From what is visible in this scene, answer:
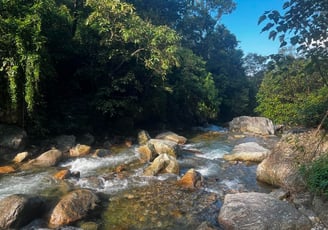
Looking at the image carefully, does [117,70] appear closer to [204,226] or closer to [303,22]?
[204,226]

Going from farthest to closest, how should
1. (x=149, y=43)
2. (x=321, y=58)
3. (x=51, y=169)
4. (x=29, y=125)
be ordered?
(x=149, y=43)
(x=29, y=125)
(x=51, y=169)
(x=321, y=58)

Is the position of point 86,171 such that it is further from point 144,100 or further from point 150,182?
point 144,100

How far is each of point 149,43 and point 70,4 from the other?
4.92 m

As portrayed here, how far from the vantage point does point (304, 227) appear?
5371 millimetres

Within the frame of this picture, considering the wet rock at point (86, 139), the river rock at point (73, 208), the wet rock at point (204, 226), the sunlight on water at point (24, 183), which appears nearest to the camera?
the wet rock at point (204, 226)

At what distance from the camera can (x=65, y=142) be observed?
12148 mm

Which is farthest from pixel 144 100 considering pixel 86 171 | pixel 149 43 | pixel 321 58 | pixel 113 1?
pixel 321 58

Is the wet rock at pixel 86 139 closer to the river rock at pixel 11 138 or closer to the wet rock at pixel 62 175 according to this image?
the river rock at pixel 11 138

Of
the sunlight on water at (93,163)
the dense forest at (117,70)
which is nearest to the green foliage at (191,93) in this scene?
the dense forest at (117,70)

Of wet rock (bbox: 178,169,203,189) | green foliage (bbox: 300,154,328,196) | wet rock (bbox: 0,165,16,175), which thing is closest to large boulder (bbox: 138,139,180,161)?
wet rock (bbox: 178,169,203,189)

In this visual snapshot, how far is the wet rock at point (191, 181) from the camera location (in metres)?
8.30

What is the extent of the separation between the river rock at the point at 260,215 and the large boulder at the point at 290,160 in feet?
4.65

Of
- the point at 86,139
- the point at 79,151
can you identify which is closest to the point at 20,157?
the point at 79,151

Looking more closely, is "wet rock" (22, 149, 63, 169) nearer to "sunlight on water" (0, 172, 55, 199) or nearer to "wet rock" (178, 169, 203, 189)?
"sunlight on water" (0, 172, 55, 199)
